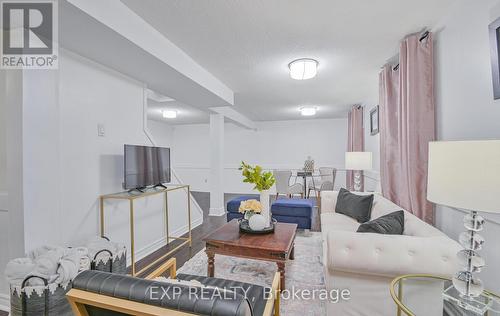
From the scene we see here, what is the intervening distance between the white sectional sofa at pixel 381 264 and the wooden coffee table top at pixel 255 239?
55 centimetres

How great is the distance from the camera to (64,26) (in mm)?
1611

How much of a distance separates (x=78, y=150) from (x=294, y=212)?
2.90 m

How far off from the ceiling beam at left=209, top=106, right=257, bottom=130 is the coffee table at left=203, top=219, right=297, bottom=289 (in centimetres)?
303

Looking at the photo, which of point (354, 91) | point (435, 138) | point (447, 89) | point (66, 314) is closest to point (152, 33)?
point (66, 314)

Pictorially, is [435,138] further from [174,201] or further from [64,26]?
[174,201]

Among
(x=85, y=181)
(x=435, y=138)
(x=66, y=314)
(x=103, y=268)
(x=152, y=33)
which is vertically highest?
(x=152, y=33)

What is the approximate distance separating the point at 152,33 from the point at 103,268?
6.75 ft

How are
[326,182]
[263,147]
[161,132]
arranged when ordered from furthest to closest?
1. [161,132]
2. [263,147]
3. [326,182]

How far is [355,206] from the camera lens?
9.27 ft

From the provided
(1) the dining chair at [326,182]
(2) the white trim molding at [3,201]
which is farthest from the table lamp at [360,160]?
(2) the white trim molding at [3,201]

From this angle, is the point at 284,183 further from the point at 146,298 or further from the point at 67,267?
the point at 146,298

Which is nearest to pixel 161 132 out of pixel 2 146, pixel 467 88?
pixel 2 146

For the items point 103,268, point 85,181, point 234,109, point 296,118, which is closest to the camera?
point 103,268

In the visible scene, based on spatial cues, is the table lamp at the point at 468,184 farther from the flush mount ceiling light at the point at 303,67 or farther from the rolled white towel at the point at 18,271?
the rolled white towel at the point at 18,271
